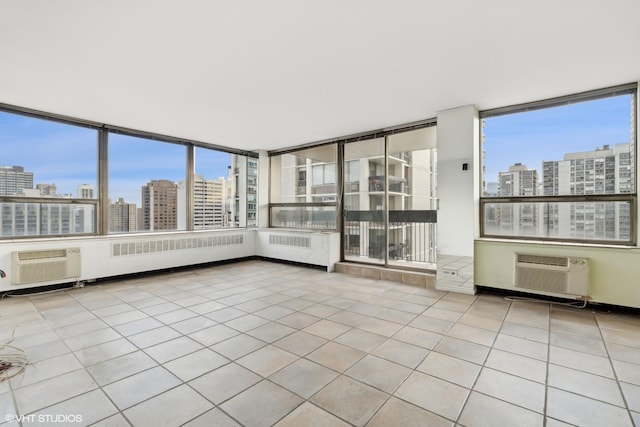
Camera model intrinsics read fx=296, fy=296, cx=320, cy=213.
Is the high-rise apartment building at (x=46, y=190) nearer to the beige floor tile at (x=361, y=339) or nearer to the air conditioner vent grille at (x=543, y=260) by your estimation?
the beige floor tile at (x=361, y=339)

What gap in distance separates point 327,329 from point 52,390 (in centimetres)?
206

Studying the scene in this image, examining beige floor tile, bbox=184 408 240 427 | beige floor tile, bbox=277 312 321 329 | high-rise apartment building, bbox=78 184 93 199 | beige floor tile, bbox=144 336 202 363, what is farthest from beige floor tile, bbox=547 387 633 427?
high-rise apartment building, bbox=78 184 93 199

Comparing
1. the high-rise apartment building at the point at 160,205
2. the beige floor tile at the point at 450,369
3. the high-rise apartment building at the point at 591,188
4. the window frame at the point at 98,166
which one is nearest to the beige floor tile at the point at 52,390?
the beige floor tile at the point at 450,369

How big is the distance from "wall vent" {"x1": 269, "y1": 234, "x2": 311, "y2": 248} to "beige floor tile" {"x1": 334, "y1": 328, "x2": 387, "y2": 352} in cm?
322

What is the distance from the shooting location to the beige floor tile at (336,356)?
2232 mm

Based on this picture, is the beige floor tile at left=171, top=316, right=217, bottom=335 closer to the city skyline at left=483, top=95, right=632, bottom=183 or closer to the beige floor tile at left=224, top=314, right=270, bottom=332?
the beige floor tile at left=224, top=314, right=270, bottom=332

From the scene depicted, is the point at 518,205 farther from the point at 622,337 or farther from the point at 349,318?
the point at 349,318

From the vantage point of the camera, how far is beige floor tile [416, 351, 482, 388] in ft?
6.72

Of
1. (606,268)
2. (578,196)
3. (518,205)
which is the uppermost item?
(578,196)

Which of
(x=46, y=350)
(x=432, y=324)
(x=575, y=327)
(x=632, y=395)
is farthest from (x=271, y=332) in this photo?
(x=575, y=327)

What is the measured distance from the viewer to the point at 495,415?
1.69m

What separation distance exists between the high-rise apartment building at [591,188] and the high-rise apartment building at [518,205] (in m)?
0.15

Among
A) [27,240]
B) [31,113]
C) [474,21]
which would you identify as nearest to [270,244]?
[27,240]

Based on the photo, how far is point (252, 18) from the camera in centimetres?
225
